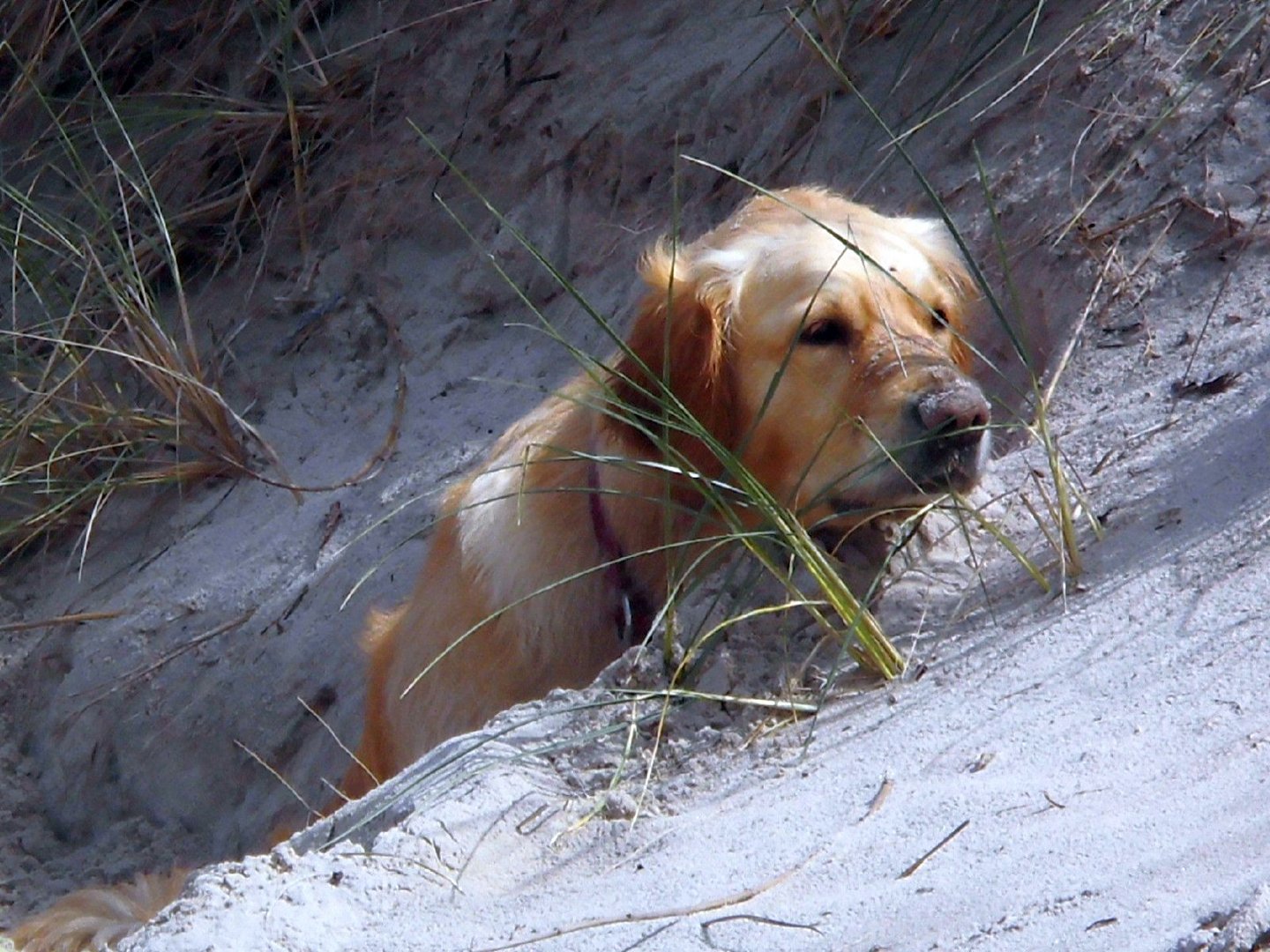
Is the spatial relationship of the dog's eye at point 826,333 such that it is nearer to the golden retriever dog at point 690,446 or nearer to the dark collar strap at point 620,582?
the golden retriever dog at point 690,446

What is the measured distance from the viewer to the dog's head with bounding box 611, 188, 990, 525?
3.10m

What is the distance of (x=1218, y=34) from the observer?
13.2ft

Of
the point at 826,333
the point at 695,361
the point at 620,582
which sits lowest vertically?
the point at 620,582

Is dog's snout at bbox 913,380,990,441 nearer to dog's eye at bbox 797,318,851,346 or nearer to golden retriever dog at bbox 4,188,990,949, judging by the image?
golden retriever dog at bbox 4,188,990,949

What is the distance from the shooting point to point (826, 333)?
3.35 m

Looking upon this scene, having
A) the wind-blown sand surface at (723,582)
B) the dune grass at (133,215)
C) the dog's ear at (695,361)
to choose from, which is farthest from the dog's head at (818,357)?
the dune grass at (133,215)

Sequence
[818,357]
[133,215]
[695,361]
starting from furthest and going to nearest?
[133,215] < [695,361] < [818,357]

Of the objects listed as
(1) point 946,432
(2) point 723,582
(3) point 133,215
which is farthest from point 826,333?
(3) point 133,215

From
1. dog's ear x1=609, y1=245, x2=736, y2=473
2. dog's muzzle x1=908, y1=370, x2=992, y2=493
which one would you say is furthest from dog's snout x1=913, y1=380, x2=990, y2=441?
dog's ear x1=609, y1=245, x2=736, y2=473

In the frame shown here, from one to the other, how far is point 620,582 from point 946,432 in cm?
92

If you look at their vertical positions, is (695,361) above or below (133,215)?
above

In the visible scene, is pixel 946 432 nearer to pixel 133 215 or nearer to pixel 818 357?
pixel 818 357

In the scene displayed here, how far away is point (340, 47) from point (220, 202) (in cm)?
85

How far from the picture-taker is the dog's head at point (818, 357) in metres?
3.10
